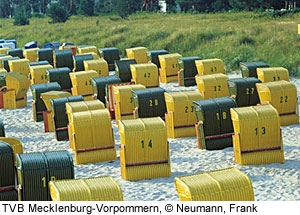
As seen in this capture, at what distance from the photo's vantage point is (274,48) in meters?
40.6

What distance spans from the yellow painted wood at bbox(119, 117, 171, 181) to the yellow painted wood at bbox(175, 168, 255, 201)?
479cm

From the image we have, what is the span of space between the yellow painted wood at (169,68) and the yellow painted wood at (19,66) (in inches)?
302

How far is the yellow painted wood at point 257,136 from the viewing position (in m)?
17.5

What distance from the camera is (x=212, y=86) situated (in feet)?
81.7

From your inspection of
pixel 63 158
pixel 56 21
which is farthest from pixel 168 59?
pixel 56 21

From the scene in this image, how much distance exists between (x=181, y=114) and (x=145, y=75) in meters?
8.03

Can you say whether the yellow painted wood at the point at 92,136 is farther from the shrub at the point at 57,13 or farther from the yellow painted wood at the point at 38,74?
the shrub at the point at 57,13

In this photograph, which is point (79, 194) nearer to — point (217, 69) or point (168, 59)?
point (217, 69)

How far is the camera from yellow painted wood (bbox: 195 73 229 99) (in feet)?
81.3

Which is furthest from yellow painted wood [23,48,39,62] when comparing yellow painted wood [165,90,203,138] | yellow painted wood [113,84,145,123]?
yellow painted wood [165,90,203,138]

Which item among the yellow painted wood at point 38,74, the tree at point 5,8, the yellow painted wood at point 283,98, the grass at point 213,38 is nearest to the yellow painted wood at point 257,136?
the yellow painted wood at point 283,98

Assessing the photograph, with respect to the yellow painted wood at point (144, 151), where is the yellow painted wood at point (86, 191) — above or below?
above

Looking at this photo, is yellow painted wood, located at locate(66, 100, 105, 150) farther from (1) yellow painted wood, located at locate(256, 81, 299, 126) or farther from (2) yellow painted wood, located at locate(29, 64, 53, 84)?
(2) yellow painted wood, located at locate(29, 64, 53, 84)

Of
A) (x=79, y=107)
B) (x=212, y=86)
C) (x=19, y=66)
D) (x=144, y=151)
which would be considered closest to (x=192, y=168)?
(x=144, y=151)
